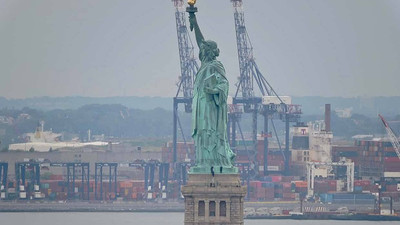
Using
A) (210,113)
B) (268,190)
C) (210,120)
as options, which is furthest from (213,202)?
(268,190)

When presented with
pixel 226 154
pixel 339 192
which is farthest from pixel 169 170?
pixel 226 154

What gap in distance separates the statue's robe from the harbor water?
59372mm

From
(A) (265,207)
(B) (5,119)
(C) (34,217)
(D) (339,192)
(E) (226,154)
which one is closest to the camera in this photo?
(E) (226,154)

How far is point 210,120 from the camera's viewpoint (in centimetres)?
4200

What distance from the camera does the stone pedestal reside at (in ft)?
134

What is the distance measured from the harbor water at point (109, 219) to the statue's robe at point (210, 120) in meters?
59.4

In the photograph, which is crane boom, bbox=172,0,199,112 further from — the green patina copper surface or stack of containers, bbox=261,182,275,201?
the green patina copper surface

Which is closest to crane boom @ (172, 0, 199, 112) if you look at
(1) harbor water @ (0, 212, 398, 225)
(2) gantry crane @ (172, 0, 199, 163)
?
(2) gantry crane @ (172, 0, 199, 163)

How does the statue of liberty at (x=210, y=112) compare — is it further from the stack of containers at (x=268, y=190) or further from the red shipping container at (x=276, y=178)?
the red shipping container at (x=276, y=178)

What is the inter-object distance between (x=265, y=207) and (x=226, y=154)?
269 ft

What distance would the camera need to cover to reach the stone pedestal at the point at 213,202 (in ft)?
134

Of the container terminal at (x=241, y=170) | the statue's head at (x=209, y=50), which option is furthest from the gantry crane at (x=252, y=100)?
the statue's head at (x=209, y=50)

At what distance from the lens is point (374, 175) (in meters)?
142

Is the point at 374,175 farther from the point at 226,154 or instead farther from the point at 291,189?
the point at 226,154
